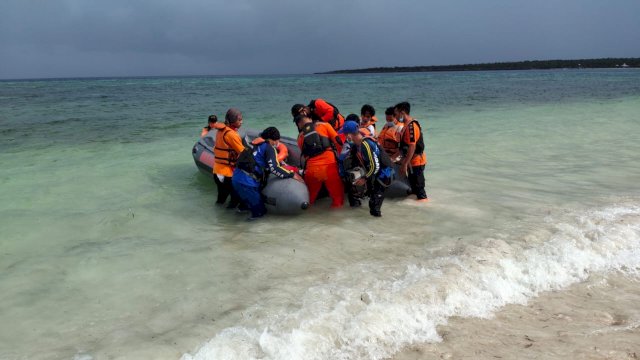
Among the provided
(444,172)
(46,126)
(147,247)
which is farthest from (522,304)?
(46,126)

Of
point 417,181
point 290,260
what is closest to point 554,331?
point 290,260

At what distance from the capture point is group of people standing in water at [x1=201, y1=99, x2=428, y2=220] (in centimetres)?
557

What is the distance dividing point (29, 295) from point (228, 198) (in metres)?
3.29

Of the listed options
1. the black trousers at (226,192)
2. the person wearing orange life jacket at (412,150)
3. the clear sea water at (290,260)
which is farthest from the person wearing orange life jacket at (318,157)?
the black trousers at (226,192)

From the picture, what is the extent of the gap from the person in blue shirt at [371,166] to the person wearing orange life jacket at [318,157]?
0.27 m

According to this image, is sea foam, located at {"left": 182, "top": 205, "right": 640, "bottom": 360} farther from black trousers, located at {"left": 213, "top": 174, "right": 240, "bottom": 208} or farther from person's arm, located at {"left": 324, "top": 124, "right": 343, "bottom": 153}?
black trousers, located at {"left": 213, "top": 174, "right": 240, "bottom": 208}

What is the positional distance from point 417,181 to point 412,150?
556 mm

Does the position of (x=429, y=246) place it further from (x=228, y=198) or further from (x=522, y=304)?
(x=228, y=198)

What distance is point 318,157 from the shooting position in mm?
5781

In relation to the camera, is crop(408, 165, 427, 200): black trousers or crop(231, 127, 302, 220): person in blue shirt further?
crop(408, 165, 427, 200): black trousers

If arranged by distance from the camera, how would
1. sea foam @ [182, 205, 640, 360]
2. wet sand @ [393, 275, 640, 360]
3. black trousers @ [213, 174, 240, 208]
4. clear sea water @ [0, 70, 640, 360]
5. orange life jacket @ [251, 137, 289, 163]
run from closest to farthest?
wet sand @ [393, 275, 640, 360], sea foam @ [182, 205, 640, 360], clear sea water @ [0, 70, 640, 360], orange life jacket @ [251, 137, 289, 163], black trousers @ [213, 174, 240, 208]

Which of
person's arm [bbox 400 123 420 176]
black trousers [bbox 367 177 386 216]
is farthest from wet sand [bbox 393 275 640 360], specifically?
person's arm [bbox 400 123 420 176]

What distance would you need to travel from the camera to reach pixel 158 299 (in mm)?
3895

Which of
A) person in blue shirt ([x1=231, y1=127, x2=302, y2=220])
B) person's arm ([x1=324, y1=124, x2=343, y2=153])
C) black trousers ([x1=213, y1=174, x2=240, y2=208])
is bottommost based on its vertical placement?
black trousers ([x1=213, y1=174, x2=240, y2=208])
